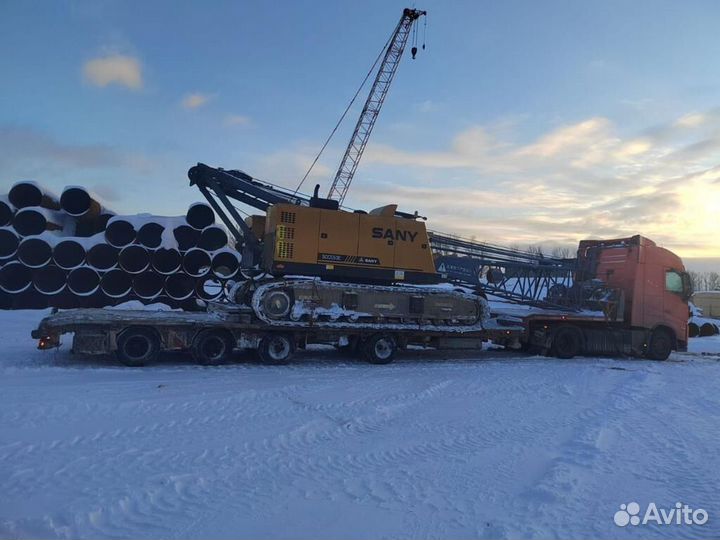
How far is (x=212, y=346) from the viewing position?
36.3 feet

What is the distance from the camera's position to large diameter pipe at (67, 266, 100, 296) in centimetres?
1808

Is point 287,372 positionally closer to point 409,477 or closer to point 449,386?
point 449,386

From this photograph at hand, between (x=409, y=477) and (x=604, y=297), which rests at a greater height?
(x=604, y=297)

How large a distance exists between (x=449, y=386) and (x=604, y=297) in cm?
796

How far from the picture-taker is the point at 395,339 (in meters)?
12.5

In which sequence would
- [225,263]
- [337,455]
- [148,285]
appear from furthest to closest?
1. [225,263]
2. [148,285]
3. [337,455]

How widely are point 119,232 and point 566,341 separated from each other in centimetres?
1473

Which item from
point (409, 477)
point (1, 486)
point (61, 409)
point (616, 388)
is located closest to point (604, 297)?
point (616, 388)

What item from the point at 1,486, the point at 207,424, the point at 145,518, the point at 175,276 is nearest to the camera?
the point at 145,518

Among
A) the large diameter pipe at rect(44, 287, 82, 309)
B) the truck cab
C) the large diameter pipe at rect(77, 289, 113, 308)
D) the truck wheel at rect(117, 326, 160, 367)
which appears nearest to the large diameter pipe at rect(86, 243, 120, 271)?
the large diameter pipe at rect(77, 289, 113, 308)

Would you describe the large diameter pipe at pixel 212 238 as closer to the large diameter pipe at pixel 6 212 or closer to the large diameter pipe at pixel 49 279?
the large diameter pipe at pixel 49 279

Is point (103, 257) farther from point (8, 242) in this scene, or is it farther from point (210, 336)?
point (210, 336)

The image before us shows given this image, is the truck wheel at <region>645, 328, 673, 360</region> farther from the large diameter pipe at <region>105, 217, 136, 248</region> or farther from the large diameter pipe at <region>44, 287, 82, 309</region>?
the large diameter pipe at <region>44, 287, 82, 309</region>

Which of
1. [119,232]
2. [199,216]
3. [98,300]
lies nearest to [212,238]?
[199,216]
